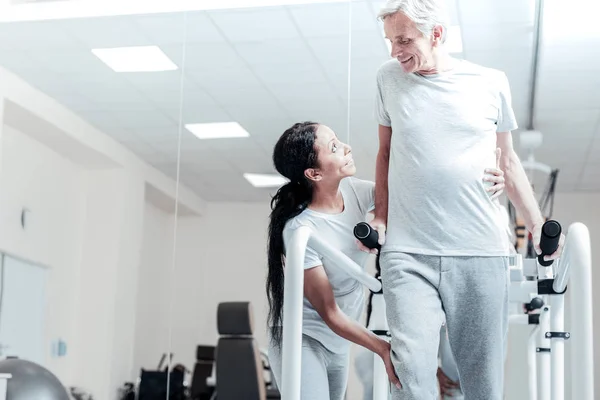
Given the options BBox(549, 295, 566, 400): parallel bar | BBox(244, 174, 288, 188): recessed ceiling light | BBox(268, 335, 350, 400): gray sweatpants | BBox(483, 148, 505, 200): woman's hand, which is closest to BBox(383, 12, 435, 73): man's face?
BBox(483, 148, 505, 200): woman's hand

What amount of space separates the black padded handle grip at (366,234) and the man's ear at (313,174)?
1.39 feet

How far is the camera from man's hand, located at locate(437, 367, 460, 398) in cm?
334

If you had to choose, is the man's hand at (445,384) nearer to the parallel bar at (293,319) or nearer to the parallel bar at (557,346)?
the parallel bar at (557,346)

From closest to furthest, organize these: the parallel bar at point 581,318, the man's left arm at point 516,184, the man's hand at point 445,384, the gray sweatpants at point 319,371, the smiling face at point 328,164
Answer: the parallel bar at point 581,318 → the man's left arm at point 516,184 → the gray sweatpants at point 319,371 → the smiling face at point 328,164 → the man's hand at point 445,384

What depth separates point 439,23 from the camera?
→ 1650 mm

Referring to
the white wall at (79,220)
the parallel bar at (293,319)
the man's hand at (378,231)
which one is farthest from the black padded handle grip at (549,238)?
the white wall at (79,220)

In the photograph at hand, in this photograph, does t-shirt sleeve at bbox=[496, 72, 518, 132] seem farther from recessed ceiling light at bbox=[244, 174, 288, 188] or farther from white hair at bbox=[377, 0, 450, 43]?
recessed ceiling light at bbox=[244, 174, 288, 188]

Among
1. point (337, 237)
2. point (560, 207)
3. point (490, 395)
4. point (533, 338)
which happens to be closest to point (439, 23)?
point (337, 237)

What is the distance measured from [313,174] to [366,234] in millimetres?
473

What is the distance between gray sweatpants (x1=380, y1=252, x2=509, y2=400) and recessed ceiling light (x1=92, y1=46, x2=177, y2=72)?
342 centimetres

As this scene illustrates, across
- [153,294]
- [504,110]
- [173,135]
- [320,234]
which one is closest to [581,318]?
[504,110]

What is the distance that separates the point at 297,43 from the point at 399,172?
3043 millimetres

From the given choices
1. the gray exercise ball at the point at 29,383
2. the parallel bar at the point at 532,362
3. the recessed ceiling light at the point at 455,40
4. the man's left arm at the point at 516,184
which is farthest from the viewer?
the recessed ceiling light at the point at 455,40

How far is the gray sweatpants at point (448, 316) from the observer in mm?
1517
